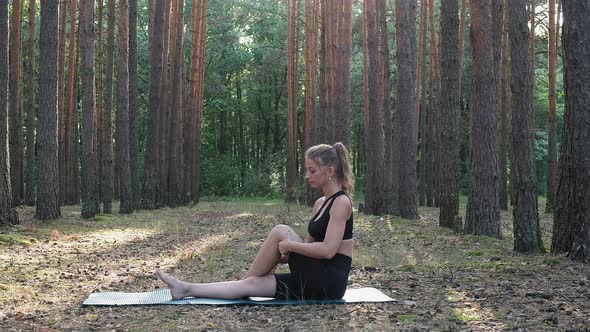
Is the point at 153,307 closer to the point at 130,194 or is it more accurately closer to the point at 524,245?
the point at 524,245

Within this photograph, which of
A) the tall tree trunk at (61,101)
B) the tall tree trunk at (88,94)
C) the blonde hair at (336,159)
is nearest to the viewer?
the blonde hair at (336,159)

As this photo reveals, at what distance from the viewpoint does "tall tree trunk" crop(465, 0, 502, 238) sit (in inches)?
476

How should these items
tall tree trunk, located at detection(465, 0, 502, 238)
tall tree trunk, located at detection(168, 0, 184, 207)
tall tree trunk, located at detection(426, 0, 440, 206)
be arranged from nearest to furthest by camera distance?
1. tall tree trunk, located at detection(465, 0, 502, 238)
2. tall tree trunk, located at detection(168, 0, 184, 207)
3. tall tree trunk, located at detection(426, 0, 440, 206)

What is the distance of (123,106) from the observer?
20.3m

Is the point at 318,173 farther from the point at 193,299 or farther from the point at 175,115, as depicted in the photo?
the point at 175,115

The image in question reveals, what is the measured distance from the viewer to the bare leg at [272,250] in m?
6.47

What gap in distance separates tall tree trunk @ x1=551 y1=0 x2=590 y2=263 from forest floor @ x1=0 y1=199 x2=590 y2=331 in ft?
1.61

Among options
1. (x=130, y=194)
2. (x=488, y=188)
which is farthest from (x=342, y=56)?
(x=488, y=188)

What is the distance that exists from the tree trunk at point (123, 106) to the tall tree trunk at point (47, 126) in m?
4.67

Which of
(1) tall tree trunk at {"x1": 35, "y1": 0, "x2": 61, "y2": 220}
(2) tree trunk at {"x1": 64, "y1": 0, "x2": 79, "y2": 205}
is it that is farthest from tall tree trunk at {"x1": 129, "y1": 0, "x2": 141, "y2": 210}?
(1) tall tree trunk at {"x1": 35, "y1": 0, "x2": 61, "y2": 220}

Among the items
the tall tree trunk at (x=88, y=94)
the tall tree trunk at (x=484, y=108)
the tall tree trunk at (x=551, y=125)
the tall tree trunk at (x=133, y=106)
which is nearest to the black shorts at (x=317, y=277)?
the tall tree trunk at (x=484, y=108)

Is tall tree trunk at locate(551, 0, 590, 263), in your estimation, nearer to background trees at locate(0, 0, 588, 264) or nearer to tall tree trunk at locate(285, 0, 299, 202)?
background trees at locate(0, 0, 588, 264)

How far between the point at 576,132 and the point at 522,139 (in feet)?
5.87

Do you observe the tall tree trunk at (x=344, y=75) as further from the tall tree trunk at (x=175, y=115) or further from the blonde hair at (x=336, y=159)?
the blonde hair at (x=336, y=159)
